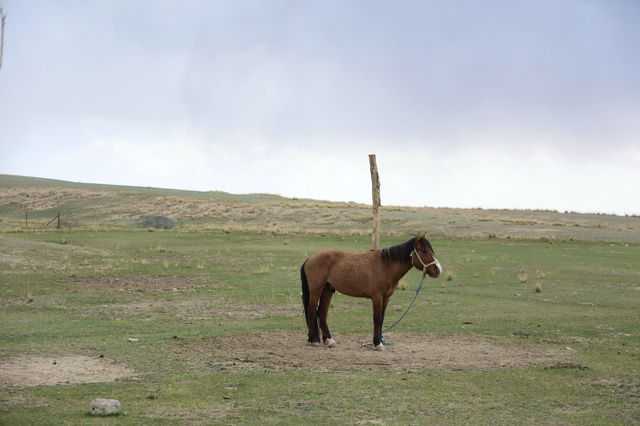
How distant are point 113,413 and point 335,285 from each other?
5277 millimetres

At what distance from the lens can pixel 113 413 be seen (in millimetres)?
7414

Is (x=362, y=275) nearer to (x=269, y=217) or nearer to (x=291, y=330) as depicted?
(x=291, y=330)

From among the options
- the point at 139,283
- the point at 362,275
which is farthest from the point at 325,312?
the point at 139,283

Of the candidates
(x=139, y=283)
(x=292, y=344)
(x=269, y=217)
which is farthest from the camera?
(x=269, y=217)

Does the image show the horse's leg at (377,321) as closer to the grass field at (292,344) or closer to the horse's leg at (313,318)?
the grass field at (292,344)

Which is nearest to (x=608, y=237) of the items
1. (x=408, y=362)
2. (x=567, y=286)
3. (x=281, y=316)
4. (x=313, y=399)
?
(x=567, y=286)

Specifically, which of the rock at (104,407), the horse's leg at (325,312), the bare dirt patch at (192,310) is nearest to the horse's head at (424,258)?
the horse's leg at (325,312)

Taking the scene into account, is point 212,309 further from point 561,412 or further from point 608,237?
point 608,237

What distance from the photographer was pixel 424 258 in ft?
37.6

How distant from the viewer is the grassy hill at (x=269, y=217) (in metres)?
48.7

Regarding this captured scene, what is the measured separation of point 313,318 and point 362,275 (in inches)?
48.8

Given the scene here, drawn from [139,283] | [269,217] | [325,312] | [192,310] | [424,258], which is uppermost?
[269,217]

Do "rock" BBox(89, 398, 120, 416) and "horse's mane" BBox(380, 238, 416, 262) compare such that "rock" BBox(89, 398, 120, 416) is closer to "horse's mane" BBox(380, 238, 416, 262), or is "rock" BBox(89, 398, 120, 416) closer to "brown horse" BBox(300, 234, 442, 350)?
"brown horse" BBox(300, 234, 442, 350)

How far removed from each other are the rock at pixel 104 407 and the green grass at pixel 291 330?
133 mm
